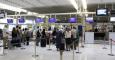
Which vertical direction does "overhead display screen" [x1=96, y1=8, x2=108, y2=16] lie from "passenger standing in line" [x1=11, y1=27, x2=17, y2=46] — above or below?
above

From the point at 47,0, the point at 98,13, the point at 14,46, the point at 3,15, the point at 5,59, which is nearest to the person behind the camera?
the point at 5,59

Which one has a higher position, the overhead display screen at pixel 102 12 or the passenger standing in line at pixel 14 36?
the overhead display screen at pixel 102 12

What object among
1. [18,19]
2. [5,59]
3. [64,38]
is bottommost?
[5,59]

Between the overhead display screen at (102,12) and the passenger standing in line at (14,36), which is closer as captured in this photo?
the passenger standing in line at (14,36)

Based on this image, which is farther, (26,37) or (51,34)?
(51,34)

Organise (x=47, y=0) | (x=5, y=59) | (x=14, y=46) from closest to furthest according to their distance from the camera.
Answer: (x=5, y=59)
(x=14, y=46)
(x=47, y=0)

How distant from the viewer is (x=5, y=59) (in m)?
7.55

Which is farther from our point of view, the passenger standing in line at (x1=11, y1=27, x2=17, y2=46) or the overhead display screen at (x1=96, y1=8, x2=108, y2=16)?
the overhead display screen at (x1=96, y1=8, x2=108, y2=16)

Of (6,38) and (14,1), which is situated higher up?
(14,1)

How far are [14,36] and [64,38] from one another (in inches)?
132

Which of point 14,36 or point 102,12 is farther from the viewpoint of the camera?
point 102,12

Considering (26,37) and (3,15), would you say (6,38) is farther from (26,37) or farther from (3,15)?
(3,15)

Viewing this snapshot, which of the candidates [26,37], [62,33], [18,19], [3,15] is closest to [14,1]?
[3,15]

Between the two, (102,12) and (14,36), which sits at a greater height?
(102,12)
